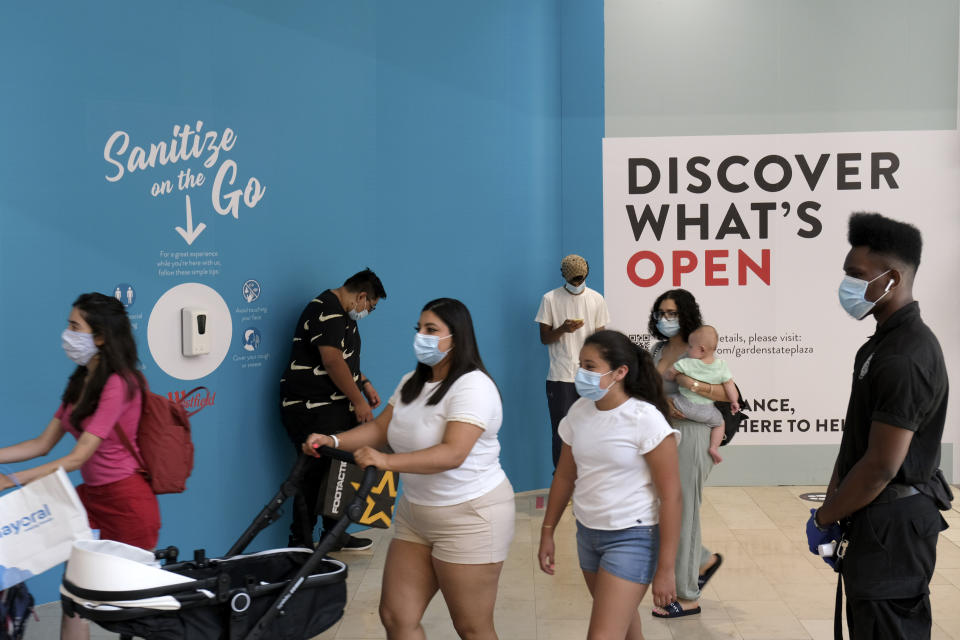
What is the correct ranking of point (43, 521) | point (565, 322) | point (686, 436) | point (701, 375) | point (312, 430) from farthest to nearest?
point (565, 322) → point (312, 430) → point (686, 436) → point (701, 375) → point (43, 521)

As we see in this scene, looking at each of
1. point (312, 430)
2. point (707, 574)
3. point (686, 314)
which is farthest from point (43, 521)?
point (707, 574)

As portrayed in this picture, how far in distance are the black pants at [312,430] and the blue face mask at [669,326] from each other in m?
1.96

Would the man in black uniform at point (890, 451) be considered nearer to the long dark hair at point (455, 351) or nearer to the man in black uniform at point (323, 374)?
the long dark hair at point (455, 351)

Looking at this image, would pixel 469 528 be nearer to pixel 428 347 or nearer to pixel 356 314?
pixel 428 347

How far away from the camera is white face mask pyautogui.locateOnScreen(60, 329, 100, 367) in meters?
3.32

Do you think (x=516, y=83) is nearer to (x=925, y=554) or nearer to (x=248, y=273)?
(x=248, y=273)

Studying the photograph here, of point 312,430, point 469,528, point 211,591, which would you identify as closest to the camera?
point 211,591

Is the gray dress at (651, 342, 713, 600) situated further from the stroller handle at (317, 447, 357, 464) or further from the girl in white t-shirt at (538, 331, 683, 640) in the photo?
the stroller handle at (317, 447, 357, 464)

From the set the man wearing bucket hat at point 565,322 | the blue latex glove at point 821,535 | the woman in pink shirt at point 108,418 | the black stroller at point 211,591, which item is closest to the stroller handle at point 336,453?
the black stroller at point 211,591

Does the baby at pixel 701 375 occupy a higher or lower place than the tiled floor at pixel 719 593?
higher

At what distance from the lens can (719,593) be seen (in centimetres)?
492

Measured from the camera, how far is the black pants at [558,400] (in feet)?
22.6

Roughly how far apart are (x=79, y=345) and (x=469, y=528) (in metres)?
1.51

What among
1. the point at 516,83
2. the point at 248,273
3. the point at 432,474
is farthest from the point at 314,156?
the point at 432,474
